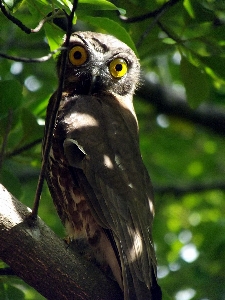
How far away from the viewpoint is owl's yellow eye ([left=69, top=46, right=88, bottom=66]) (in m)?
4.87

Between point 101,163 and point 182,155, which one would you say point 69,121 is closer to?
point 101,163

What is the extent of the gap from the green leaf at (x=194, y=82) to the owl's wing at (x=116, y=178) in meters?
0.50

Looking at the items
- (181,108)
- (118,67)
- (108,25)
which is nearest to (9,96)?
(108,25)

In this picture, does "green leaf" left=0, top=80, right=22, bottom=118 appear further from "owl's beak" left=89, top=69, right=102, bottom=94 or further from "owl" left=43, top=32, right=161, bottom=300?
"owl's beak" left=89, top=69, right=102, bottom=94

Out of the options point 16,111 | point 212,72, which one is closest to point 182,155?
point 212,72

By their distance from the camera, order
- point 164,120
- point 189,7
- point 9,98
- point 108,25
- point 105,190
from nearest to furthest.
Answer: point 108,25
point 105,190
point 9,98
point 189,7
point 164,120

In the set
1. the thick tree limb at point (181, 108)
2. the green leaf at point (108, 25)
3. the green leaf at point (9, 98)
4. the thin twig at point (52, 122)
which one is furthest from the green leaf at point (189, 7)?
the thick tree limb at point (181, 108)

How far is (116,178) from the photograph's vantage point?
3.80 metres

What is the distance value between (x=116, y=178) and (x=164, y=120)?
377 cm

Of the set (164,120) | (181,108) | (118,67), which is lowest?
(164,120)

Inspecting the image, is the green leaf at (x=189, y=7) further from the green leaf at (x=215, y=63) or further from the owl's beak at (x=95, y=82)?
the owl's beak at (x=95, y=82)

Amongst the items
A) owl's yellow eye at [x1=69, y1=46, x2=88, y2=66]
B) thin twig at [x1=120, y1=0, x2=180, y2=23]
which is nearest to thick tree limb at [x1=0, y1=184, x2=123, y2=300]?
thin twig at [x1=120, y1=0, x2=180, y2=23]

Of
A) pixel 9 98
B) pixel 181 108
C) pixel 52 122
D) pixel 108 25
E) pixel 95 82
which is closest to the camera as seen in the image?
pixel 52 122

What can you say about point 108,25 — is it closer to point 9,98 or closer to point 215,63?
point 9,98
